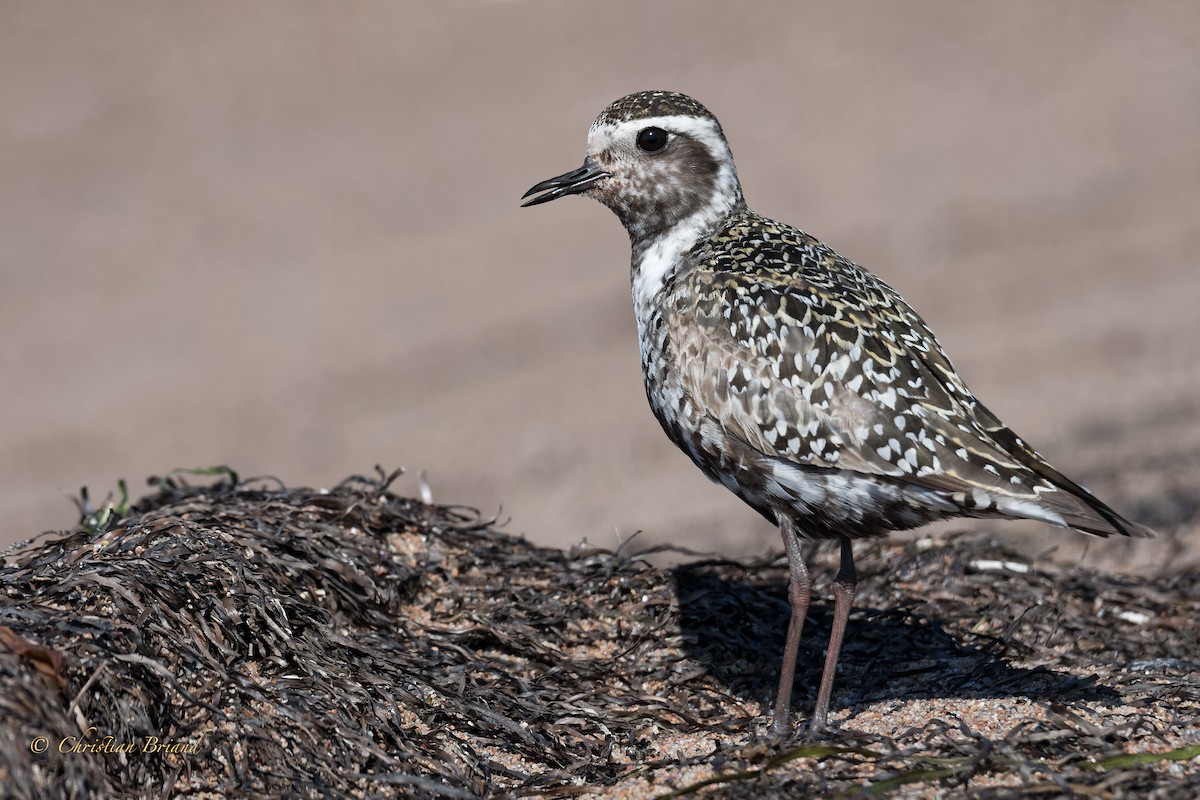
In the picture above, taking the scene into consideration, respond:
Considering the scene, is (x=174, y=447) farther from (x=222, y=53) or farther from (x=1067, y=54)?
(x=1067, y=54)

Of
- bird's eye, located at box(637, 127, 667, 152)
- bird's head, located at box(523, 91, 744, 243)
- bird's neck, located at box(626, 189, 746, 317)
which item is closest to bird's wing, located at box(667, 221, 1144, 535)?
bird's neck, located at box(626, 189, 746, 317)

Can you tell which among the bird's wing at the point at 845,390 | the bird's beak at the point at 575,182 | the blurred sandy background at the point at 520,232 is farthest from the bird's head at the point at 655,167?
the blurred sandy background at the point at 520,232

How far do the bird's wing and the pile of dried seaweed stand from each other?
824 mm

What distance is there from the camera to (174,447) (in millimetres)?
12773

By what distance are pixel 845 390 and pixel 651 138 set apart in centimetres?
159

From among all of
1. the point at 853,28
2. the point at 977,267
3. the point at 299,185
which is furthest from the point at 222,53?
the point at 977,267

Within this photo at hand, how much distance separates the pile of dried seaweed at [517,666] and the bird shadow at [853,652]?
16mm

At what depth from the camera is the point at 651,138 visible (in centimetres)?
620

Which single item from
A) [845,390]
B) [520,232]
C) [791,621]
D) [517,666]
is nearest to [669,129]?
[845,390]

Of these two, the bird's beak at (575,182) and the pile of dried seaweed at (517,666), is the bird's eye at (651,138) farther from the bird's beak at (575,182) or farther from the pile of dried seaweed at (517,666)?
the pile of dried seaweed at (517,666)

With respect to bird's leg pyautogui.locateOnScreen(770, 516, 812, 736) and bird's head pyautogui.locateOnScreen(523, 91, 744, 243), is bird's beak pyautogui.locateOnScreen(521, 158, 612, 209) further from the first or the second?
bird's leg pyautogui.locateOnScreen(770, 516, 812, 736)

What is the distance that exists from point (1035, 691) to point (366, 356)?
9494mm

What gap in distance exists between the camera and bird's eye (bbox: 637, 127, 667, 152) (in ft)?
20.3

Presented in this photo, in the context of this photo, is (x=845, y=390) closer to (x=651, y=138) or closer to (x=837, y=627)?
(x=837, y=627)
